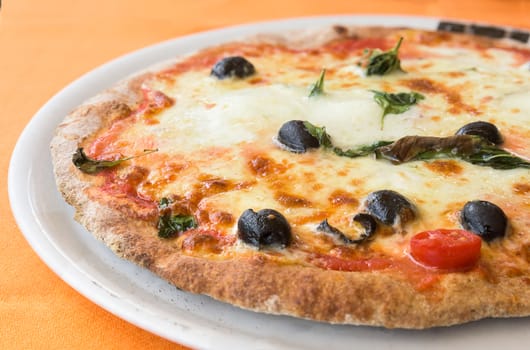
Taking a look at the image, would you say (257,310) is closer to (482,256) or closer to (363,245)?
(363,245)

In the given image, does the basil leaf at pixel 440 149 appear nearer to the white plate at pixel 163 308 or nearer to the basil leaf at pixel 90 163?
the white plate at pixel 163 308

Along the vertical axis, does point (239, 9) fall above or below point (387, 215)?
below

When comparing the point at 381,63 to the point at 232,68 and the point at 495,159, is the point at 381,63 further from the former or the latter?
the point at 495,159

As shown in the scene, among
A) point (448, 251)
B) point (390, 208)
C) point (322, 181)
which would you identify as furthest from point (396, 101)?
point (448, 251)

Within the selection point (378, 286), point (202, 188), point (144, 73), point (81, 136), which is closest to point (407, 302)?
point (378, 286)

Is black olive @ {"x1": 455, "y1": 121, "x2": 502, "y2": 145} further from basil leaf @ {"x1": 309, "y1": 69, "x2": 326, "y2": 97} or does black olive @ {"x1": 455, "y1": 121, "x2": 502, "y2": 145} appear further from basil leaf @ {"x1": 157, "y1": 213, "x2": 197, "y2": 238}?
basil leaf @ {"x1": 157, "y1": 213, "x2": 197, "y2": 238}

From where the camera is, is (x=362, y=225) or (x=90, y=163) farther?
(x=90, y=163)

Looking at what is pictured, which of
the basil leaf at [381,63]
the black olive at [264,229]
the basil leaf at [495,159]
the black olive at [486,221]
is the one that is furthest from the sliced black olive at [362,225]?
the basil leaf at [381,63]
